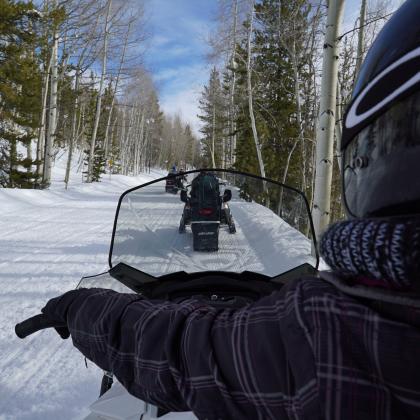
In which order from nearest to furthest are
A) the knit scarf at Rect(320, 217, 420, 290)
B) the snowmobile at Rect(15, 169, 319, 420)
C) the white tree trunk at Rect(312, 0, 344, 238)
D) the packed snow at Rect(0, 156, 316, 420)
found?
the knit scarf at Rect(320, 217, 420, 290), the snowmobile at Rect(15, 169, 319, 420), the packed snow at Rect(0, 156, 316, 420), the white tree trunk at Rect(312, 0, 344, 238)

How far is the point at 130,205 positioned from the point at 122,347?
95 centimetres

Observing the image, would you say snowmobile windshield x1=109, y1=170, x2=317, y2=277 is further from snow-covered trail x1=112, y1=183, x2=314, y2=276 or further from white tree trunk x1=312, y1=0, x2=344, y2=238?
white tree trunk x1=312, y1=0, x2=344, y2=238

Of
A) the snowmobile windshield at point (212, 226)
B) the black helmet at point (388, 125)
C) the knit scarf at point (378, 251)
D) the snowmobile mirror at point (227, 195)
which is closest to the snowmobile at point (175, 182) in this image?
the snowmobile windshield at point (212, 226)

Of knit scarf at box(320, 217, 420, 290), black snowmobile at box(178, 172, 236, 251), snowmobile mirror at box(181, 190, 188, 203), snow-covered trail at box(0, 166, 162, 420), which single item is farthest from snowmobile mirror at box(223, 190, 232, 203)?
snow-covered trail at box(0, 166, 162, 420)

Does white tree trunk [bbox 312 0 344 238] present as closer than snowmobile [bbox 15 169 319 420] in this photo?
No

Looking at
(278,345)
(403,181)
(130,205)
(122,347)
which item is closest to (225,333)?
(278,345)

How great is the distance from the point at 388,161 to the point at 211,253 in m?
1.05

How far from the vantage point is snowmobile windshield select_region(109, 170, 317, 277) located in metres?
1.70

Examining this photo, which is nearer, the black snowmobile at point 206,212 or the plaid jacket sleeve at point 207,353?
the plaid jacket sleeve at point 207,353

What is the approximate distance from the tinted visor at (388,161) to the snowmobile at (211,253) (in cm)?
81

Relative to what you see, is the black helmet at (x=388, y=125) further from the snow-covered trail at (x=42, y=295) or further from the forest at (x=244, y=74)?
the forest at (x=244, y=74)

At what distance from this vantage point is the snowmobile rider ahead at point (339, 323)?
0.59 meters

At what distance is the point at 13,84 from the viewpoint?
1363cm

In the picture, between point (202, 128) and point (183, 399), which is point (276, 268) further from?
point (202, 128)
